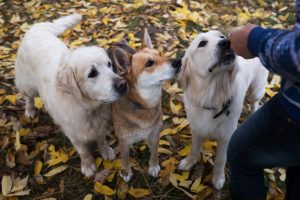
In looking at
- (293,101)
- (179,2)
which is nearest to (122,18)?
(179,2)

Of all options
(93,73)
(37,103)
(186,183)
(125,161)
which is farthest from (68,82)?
(37,103)

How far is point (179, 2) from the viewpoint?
19.0ft

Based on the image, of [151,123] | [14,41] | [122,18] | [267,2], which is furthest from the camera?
[267,2]

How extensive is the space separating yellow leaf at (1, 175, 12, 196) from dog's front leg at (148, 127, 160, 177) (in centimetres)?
142

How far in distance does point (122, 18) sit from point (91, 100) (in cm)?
318

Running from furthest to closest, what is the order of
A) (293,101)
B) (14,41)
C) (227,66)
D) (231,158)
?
(14,41), (227,66), (231,158), (293,101)

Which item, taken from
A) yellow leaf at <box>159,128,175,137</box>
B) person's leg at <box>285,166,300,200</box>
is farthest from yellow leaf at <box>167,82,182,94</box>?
person's leg at <box>285,166,300,200</box>

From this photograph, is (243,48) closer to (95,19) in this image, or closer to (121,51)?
(121,51)

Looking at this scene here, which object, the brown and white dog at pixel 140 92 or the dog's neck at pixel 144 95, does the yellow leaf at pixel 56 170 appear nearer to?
the brown and white dog at pixel 140 92

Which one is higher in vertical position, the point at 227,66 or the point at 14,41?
the point at 227,66

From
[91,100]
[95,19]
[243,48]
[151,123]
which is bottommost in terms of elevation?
[95,19]

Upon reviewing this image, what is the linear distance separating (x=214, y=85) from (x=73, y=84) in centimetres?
114

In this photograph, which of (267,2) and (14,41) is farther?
(267,2)

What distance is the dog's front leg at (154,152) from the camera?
9.79 ft
